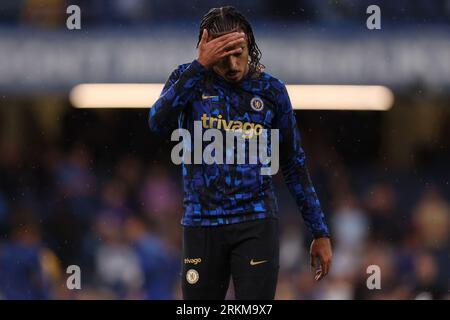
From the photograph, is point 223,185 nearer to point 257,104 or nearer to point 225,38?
point 257,104

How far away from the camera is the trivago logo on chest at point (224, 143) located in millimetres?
4352

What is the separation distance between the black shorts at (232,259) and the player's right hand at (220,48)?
2.32 feet

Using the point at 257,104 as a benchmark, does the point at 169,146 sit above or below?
below

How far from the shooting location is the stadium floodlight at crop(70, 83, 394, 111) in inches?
434

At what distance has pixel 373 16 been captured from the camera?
10812 mm

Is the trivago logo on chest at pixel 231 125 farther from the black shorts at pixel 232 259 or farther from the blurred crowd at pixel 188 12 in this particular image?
the blurred crowd at pixel 188 12

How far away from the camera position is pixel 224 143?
4.37 metres

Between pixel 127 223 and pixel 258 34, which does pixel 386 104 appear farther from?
pixel 127 223

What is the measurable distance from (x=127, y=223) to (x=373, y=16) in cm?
341

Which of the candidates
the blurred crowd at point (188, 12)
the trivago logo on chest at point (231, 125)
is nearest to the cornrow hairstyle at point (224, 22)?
the trivago logo on chest at point (231, 125)

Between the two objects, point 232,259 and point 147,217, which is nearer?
point 232,259

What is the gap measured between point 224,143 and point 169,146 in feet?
23.7

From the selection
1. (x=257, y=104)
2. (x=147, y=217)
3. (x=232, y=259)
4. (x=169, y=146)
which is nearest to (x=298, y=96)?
(x=169, y=146)

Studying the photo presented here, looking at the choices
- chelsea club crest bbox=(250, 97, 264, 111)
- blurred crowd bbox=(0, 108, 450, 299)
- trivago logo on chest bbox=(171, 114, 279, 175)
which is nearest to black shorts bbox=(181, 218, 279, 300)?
trivago logo on chest bbox=(171, 114, 279, 175)
